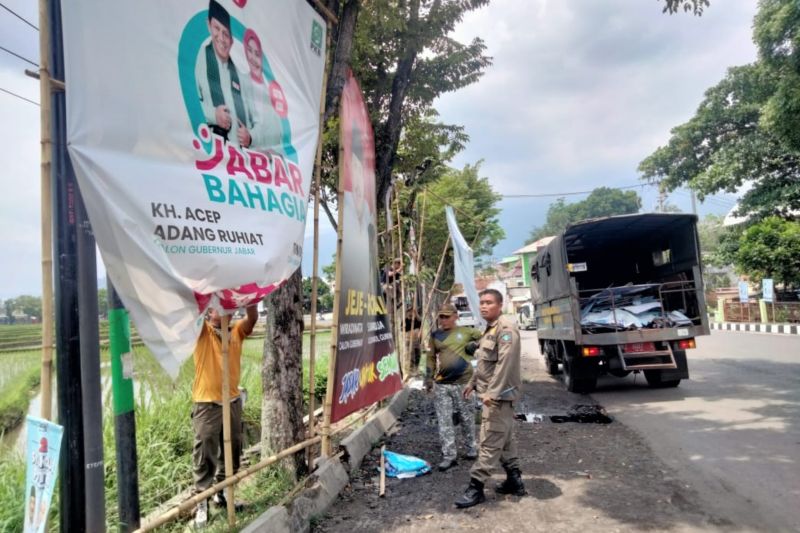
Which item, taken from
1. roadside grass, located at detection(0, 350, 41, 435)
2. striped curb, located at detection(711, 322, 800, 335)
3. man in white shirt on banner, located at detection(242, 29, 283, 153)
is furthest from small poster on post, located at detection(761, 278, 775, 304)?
roadside grass, located at detection(0, 350, 41, 435)

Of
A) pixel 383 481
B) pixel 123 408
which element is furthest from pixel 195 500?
pixel 383 481

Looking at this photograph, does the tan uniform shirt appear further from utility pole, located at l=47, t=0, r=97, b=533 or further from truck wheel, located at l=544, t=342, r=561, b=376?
truck wheel, located at l=544, t=342, r=561, b=376

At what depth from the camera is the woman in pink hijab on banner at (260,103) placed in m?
3.10

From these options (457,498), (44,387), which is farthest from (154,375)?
(44,387)

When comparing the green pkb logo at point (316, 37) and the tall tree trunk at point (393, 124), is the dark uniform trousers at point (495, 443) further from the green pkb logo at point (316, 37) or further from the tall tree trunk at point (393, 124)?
the tall tree trunk at point (393, 124)

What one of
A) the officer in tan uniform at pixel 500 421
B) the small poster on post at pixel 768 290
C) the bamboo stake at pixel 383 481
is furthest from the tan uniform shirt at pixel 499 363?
the small poster on post at pixel 768 290

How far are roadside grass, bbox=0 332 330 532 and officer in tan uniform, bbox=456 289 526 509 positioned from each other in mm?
1478

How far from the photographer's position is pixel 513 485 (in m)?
4.32

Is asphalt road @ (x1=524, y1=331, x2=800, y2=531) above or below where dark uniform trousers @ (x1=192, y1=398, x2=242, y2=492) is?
below

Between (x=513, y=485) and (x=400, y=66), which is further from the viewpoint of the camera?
(x=400, y=66)

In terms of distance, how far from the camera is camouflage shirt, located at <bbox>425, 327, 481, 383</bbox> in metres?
5.39

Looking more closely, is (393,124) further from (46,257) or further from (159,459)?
(46,257)

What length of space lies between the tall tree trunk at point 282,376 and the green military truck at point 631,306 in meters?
5.06

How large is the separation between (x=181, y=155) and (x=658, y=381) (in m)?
8.62
